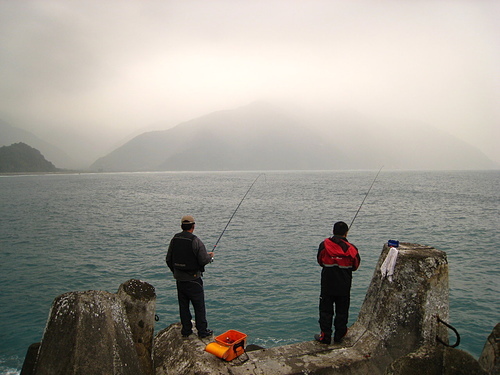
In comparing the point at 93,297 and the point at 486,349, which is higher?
the point at 93,297

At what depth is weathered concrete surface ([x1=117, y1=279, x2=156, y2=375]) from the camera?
4.10m

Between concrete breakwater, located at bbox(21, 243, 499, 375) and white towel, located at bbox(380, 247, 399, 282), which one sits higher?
white towel, located at bbox(380, 247, 399, 282)

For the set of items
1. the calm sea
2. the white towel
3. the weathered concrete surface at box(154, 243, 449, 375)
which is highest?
the white towel

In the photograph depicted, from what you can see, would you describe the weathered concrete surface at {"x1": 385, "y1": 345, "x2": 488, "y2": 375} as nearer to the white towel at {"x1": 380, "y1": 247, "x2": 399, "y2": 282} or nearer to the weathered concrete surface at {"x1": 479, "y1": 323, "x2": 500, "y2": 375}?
the weathered concrete surface at {"x1": 479, "y1": 323, "x2": 500, "y2": 375}

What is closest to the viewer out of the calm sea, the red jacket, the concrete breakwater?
the concrete breakwater

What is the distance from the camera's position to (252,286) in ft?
46.4

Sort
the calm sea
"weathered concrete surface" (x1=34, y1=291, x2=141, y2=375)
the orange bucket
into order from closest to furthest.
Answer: "weathered concrete surface" (x1=34, y1=291, x2=141, y2=375)
the orange bucket
the calm sea

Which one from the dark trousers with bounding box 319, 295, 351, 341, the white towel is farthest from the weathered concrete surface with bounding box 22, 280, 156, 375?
the white towel

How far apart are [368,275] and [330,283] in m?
11.3

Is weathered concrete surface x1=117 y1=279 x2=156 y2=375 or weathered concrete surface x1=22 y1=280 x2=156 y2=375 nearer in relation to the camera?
weathered concrete surface x1=22 y1=280 x2=156 y2=375

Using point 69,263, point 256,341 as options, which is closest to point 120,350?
point 256,341

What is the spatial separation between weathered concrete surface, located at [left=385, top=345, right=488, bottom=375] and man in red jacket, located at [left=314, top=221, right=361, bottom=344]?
139cm

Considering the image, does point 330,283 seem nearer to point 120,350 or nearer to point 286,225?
point 120,350

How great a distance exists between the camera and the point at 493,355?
3.48m
